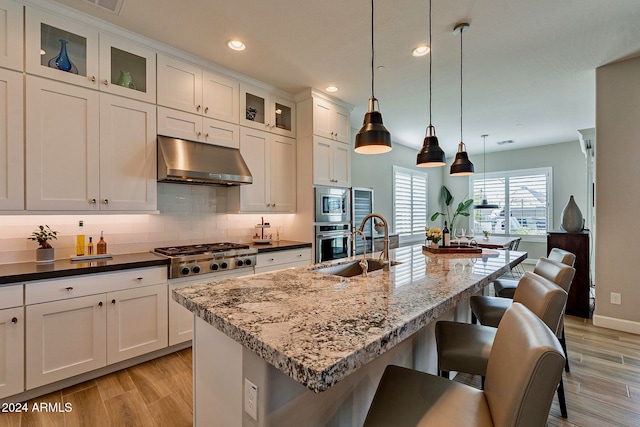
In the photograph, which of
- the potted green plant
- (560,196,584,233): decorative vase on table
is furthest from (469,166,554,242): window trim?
(560,196,584,233): decorative vase on table

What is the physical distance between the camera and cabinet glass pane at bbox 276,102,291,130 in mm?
3777

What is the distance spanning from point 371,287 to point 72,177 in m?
2.45

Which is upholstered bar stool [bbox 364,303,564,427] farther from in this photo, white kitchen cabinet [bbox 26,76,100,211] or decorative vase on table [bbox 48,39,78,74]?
decorative vase on table [bbox 48,39,78,74]

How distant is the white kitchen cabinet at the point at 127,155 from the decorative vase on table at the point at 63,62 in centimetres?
26

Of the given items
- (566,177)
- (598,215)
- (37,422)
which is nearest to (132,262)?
(37,422)

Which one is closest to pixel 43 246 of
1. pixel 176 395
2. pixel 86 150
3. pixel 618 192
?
pixel 86 150

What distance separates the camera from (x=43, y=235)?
2283 mm

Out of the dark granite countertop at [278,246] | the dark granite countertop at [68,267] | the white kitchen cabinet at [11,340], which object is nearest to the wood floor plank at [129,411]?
the white kitchen cabinet at [11,340]

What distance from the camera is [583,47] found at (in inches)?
109

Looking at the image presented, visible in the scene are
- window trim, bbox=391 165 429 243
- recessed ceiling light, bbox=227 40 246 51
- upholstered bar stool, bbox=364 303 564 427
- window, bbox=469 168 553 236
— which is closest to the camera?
upholstered bar stool, bbox=364 303 564 427

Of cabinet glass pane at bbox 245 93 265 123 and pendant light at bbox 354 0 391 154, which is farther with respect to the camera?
cabinet glass pane at bbox 245 93 265 123

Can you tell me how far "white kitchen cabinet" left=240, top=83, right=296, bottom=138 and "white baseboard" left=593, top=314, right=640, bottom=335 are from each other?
4163 mm

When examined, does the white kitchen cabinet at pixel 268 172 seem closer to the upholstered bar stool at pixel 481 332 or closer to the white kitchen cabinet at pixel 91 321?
the white kitchen cabinet at pixel 91 321

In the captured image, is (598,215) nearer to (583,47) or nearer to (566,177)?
(583,47)
